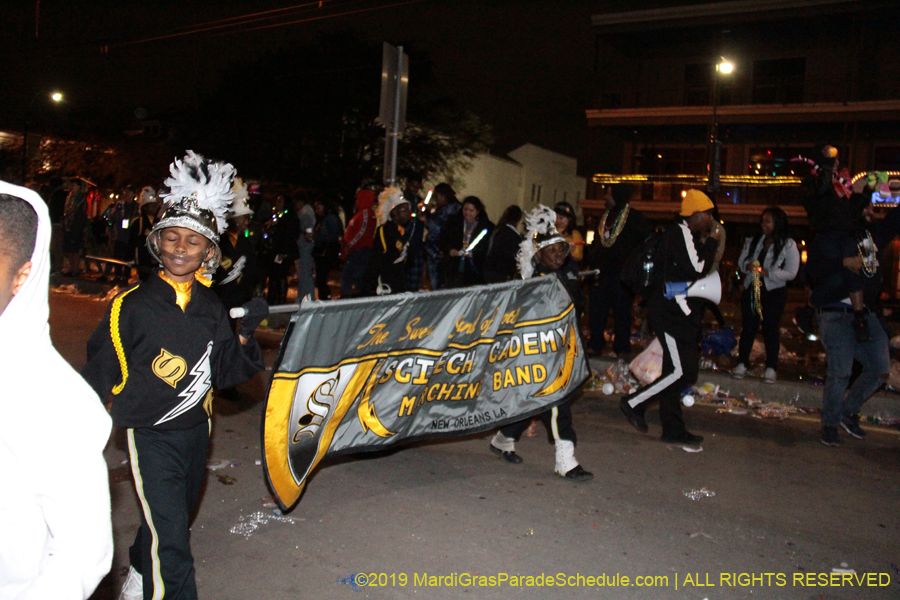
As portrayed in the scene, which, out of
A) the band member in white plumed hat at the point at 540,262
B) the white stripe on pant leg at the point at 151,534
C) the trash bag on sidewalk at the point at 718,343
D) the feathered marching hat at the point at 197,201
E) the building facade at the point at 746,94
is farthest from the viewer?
the building facade at the point at 746,94

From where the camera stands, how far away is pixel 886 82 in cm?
2770

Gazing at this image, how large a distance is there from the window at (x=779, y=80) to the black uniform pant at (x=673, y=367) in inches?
1037

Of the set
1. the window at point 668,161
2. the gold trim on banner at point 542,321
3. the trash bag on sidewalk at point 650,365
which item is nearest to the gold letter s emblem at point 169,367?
the gold trim on banner at point 542,321

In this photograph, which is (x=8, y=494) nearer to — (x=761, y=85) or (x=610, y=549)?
(x=610, y=549)

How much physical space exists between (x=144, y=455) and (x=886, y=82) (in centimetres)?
3135

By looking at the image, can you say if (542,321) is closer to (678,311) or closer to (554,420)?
(554,420)

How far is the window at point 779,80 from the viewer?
29125 mm

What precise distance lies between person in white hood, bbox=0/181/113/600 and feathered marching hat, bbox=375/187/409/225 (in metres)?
8.02

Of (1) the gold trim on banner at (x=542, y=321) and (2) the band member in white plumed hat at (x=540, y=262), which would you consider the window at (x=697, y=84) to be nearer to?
(2) the band member in white plumed hat at (x=540, y=262)

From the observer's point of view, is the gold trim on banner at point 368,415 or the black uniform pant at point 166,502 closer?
the black uniform pant at point 166,502

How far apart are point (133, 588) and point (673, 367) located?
442 cm

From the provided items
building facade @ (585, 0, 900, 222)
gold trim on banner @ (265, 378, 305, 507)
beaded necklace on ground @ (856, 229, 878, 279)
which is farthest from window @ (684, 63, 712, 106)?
gold trim on banner @ (265, 378, 305, 507)

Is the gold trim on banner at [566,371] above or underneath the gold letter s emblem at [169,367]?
underneath

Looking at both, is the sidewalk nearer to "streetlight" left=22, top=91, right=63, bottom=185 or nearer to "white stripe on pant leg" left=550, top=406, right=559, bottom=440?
"white stripe on pant leg" left=550, top=406, right=559, bottom=440
